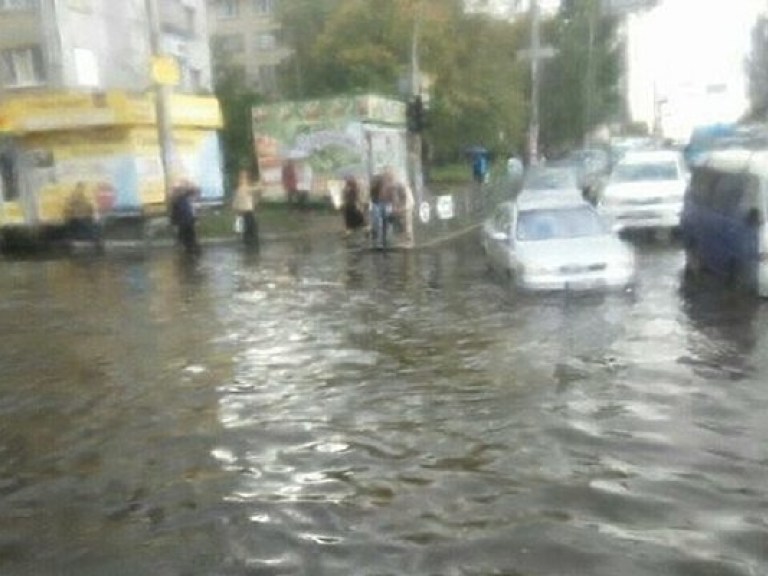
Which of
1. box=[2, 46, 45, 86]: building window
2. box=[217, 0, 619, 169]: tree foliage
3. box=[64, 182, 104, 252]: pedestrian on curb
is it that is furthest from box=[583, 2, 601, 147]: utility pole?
box=[64, 182, 104, 252]: pedestrian on curb

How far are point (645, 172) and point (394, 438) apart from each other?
18.8 m

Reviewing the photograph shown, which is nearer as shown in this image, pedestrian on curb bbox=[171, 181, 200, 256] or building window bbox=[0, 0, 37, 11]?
pedestrian on curb bbox=[171, 181, 200, 256]

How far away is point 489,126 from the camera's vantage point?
2053 inches

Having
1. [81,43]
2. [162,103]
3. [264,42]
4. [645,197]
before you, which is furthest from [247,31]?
[645,197]

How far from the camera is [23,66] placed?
40.7 metres

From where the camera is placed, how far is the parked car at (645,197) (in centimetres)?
2477

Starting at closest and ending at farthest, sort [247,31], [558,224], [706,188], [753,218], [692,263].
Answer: [753,218]
[558,224]
[706,188]
[692,263]
[247,31]

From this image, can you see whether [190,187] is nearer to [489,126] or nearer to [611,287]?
[611,287]

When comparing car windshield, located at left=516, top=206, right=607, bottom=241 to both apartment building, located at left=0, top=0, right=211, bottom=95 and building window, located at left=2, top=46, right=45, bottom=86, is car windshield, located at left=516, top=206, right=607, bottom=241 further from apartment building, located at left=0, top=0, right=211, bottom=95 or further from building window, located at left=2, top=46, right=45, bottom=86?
building window, located at left=2, top=46, right=45, bottom=86

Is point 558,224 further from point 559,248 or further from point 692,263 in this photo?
point 692,263

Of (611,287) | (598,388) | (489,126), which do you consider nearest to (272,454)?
(598,388)

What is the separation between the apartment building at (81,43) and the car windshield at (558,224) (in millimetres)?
20186

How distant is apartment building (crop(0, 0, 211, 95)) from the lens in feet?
131

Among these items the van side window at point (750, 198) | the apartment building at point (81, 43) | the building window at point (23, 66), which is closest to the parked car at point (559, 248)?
the van side window at point (750, 198)
